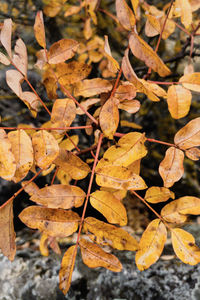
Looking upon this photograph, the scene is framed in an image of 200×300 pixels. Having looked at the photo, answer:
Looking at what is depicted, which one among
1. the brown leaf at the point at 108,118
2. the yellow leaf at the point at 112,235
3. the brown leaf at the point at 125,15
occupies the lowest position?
the yellow leaf at the point at 112,235

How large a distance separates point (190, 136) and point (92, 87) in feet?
0.87

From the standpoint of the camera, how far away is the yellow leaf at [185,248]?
1.47ft

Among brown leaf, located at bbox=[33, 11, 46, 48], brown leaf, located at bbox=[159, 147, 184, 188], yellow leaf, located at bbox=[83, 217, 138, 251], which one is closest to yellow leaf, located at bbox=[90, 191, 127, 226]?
yellow leaf, located at bbox=[83, 217, 138, 251]

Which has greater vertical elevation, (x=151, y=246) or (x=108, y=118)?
(x=108, y=118)

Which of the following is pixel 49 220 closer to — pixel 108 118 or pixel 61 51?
pixel 108 118

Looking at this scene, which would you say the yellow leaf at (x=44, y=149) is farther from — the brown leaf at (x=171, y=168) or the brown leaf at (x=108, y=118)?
the brown leaf at (x=171, y=168)

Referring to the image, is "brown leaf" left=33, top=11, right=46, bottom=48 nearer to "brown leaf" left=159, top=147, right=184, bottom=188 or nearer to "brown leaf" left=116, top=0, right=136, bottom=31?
"brown leaf" left=116, top=0, right=136, bottom=31

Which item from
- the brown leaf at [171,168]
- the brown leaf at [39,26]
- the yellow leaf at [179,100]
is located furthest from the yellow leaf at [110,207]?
the brown leaf at [39,26]

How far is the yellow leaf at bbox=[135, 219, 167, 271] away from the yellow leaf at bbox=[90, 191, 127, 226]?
0.07 m

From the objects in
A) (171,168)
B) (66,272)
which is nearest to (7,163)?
(66,272)

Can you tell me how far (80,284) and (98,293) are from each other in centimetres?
8

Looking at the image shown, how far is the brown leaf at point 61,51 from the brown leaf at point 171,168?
13.0 inches

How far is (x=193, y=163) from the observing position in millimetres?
1283

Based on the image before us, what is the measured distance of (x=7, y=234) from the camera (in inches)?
18.0
